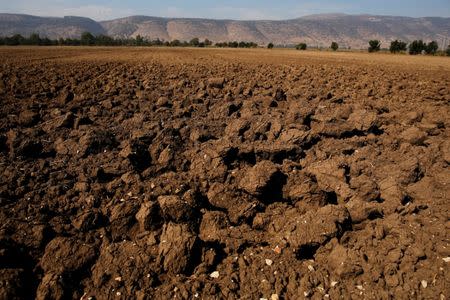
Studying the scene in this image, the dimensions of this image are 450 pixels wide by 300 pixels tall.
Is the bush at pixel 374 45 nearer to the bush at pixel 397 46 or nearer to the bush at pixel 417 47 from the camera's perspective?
the bush at pixel 397 46

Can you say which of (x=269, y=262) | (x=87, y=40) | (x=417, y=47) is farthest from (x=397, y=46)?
(x=87, y=40)

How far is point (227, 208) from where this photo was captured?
4.29 metres

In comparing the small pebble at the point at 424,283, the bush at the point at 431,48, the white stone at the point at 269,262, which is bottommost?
the white stone at the point at 269,262

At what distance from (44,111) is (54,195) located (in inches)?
177

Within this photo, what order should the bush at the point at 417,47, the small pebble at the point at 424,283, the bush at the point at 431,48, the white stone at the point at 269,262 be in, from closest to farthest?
the small pebble at the point at 424,283
the white stone at the point at 269,262
the bush at the point at 417,47
the bush at the point at 431,48

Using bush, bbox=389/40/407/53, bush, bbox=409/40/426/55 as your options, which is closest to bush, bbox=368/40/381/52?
bush, bbox=389/40/407/53

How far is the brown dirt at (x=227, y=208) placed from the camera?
3.15 meters

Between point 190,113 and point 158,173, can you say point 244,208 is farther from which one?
point 190,113

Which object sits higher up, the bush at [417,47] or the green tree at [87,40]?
the green tree at [87,40]

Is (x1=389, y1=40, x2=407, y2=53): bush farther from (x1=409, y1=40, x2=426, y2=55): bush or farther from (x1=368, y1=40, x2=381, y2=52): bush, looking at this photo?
(x1=368, y1=40, x2=381, y2=52): bush

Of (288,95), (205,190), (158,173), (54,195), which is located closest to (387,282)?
(205,190)

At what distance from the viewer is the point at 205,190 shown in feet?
15.3

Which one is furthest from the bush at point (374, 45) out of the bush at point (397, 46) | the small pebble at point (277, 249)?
the small pebble at point (277, 249)

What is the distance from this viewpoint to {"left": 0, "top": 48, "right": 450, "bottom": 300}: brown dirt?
3154 mm
